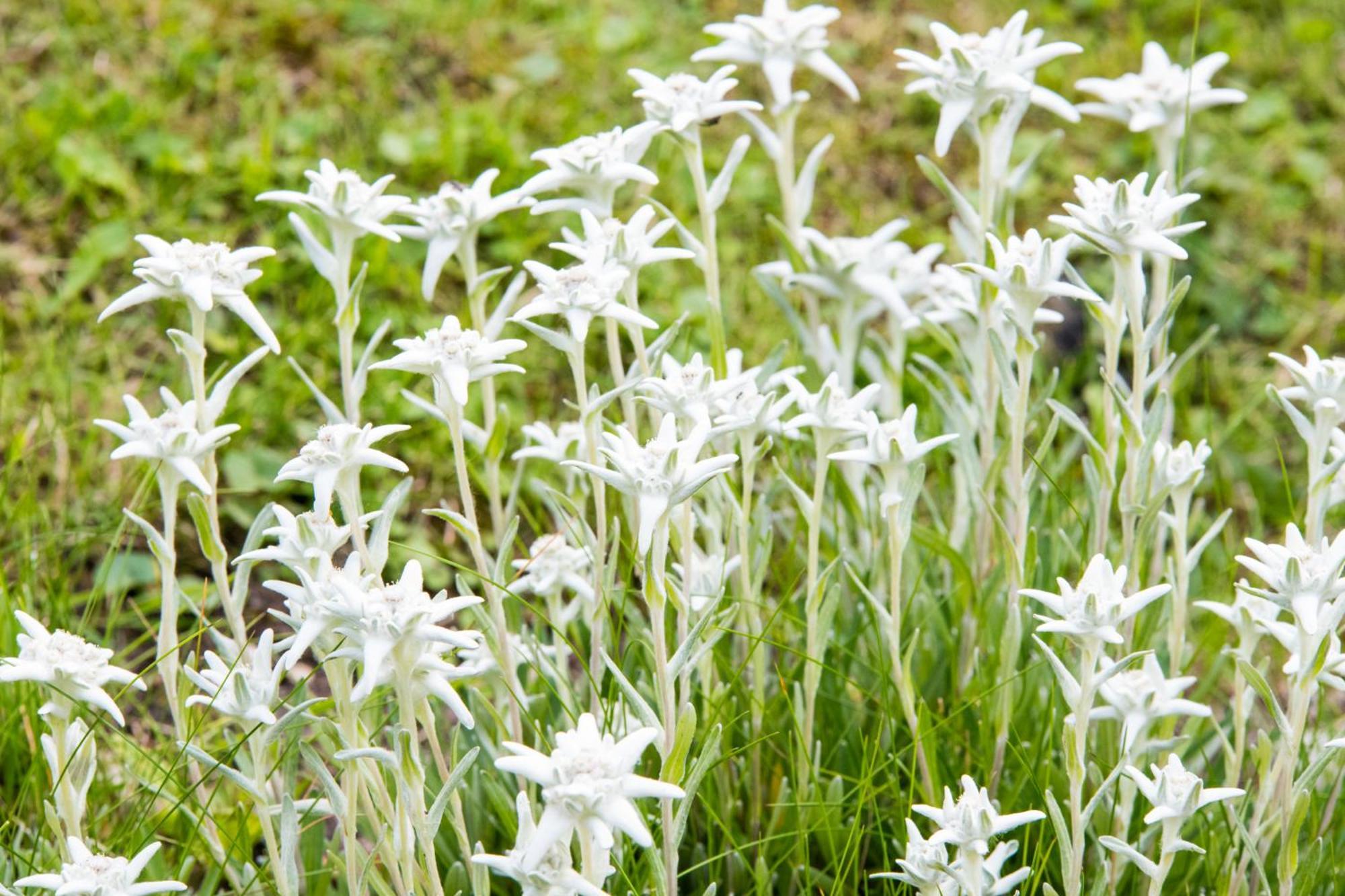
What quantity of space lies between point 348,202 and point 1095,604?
55.2 inches

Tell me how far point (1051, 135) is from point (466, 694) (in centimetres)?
170

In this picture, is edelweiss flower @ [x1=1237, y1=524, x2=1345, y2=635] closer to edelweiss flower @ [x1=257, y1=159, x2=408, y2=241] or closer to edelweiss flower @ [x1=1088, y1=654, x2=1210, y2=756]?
edelweiss flower @ [x1=1088, y1=654, x2=1210, y2=756]

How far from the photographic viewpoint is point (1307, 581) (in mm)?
2119

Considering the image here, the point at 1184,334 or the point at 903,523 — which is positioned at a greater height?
the point at 903,523

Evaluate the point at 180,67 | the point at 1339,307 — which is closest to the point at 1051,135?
the point at 1339,307

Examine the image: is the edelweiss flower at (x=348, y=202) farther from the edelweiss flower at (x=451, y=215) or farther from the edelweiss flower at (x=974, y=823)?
the edelweiss flower at (x=974, y=823)

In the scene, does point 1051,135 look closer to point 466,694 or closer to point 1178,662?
point 1178,662

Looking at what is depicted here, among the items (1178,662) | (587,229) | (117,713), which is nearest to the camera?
(117,713)

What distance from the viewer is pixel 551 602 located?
2.82m

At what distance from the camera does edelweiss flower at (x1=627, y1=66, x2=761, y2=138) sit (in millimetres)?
2693

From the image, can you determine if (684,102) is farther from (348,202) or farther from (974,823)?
(974,823)

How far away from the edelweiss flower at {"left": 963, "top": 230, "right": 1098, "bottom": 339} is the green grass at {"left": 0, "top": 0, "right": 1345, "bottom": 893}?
0.51 meters

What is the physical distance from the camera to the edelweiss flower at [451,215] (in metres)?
2.62

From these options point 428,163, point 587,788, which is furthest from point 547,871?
point 428,163
